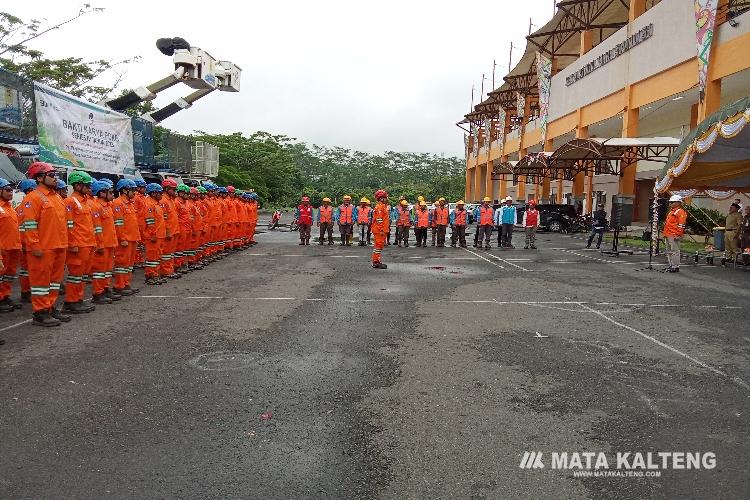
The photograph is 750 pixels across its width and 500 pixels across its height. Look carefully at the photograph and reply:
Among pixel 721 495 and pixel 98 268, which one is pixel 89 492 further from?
pixel 98 268

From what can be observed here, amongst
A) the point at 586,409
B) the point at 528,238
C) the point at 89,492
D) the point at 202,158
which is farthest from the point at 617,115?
the point at 89,492

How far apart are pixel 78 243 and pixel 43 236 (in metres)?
0.63

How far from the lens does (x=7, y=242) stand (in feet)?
24.0

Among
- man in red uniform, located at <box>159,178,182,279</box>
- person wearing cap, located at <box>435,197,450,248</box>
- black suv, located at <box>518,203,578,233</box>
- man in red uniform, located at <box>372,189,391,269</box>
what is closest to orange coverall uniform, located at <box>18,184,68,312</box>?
man in red uniform, located at <box>159,178,182,279</box>

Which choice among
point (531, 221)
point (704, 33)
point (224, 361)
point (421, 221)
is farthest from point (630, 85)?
point (224, 361)

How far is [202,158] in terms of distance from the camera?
23.9 meters

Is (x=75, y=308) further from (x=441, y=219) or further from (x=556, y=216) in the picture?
(x=556, y=216)

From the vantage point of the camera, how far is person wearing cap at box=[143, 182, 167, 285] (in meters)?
10.1

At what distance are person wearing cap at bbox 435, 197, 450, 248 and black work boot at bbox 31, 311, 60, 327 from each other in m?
15.1

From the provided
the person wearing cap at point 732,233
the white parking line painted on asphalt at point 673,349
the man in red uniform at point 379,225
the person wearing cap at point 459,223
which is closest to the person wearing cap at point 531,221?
the person wearing cap at point 459,223

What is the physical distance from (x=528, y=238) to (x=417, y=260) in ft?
23.5

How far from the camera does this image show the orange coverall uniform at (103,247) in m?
8.16

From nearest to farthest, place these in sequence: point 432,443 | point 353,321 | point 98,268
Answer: point 432,443 → point 353,321 → point 98,268

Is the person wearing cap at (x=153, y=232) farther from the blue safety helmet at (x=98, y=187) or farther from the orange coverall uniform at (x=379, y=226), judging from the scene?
the orange coverall uniform at (x=379, y=226)
